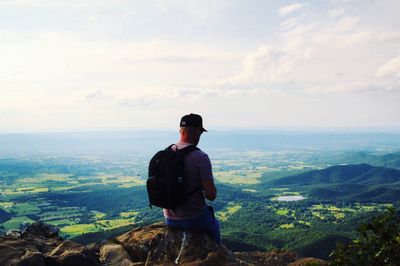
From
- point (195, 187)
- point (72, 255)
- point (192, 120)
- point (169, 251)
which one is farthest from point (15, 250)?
point (192, 120)

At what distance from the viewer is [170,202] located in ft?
42.8

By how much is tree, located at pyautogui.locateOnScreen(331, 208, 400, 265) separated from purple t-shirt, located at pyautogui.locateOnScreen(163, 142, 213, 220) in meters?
4.79

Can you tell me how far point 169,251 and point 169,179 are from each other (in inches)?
116

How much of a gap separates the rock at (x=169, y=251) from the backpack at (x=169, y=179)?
169 centimetres

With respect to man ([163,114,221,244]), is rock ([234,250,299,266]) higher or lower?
lower

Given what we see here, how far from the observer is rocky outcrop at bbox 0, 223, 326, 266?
13.6 meters

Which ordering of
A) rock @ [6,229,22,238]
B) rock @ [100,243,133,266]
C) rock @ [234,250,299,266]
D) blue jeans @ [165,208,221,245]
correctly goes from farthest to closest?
rock @ [234,250,299,266]
rock @ [6,229,22,238]
rock @ [100,243,133,266]
blue jeans @ [165,208,221,245]

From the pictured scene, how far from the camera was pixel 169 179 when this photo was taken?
1285cm

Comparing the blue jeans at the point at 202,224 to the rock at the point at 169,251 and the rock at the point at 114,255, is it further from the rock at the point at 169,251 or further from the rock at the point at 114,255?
the rock at the point at 114,255

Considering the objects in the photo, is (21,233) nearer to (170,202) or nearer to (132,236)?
(132,236)

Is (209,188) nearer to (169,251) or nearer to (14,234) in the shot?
(169,251)

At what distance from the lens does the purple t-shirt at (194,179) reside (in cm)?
1284

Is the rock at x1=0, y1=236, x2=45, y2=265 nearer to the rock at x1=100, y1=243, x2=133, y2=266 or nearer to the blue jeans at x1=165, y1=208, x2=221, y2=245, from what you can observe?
the rock at x1=100, y1=243, x2=133, y2=266

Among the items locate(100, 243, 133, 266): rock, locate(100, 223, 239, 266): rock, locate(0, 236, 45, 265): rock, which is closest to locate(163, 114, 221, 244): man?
locate(100, 223, 239, 266): rock
